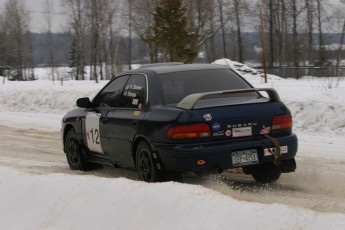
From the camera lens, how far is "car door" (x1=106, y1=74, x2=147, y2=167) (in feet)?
22.1

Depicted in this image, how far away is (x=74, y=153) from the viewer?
861 cm

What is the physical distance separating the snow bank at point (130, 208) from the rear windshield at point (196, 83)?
1.59m

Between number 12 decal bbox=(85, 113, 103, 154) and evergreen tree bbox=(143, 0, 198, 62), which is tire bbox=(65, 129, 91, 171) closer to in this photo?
number 12 decal bbox=(85, 113, 103, 154)

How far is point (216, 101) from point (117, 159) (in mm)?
1716

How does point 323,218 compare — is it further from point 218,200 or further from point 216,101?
point 216,101

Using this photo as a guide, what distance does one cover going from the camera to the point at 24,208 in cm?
537

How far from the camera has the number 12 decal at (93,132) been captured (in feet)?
25.5

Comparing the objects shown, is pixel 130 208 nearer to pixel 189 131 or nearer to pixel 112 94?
pixel 189 131

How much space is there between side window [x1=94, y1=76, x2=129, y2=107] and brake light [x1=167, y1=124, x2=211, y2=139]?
1599 millimetres

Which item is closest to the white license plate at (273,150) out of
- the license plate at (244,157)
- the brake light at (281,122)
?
the license plate at (244,157)

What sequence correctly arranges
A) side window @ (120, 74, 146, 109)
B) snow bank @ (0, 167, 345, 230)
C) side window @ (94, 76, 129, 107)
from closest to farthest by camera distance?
snow bank @ (0, 167, 345, 230)
side window @ (120, 74, 146, 109)
side window @ (94, 76, 129, 107)

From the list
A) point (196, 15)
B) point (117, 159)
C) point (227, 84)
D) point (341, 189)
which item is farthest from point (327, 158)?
point (196, 15)

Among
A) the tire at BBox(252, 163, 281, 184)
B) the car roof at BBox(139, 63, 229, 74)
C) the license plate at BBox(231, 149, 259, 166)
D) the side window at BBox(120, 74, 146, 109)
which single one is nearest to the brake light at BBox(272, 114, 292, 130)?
the license plate at BBox(231, 149, 259, 166)

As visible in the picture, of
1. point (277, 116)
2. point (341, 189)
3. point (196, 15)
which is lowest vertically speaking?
point (341, 189)
